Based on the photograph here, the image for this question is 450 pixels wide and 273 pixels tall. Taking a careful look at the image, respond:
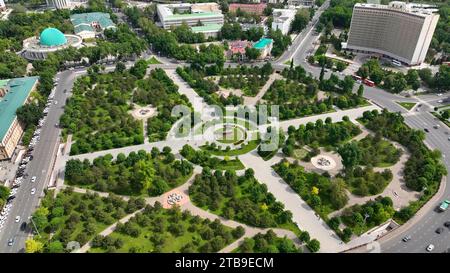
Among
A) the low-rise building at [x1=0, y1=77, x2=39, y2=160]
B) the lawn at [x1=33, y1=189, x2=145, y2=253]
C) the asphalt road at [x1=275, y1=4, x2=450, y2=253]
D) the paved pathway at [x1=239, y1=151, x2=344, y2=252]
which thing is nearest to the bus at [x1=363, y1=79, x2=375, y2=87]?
the asphalt road at [x1=275, y1=4, x2=450, y2=253]

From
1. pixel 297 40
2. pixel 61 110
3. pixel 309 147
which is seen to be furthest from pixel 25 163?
pixel 297 40

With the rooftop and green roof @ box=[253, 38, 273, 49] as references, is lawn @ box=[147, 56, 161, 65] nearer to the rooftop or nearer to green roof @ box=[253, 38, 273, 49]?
the rooftop

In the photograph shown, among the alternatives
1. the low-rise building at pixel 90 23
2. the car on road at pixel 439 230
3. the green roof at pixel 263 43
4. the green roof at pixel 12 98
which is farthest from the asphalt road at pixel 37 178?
the car on road at pixel 439 230

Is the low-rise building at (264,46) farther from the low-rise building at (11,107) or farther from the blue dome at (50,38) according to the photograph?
the low-rise building at (11,107)

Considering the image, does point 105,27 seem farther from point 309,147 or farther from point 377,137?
point 377,137

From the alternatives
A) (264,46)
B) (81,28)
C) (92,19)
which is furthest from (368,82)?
(92,19)

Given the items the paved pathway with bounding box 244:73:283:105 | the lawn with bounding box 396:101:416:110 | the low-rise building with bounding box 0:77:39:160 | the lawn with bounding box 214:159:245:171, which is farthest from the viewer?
the paved pathway with bounding box 244:73:283:105
